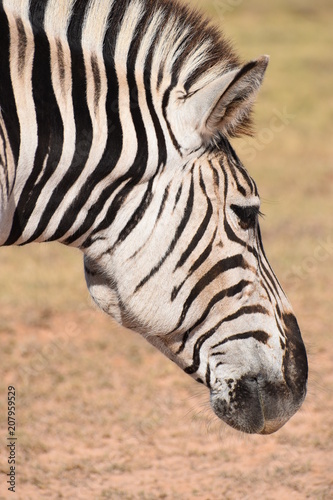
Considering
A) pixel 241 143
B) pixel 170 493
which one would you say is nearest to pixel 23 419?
pixel 170 493

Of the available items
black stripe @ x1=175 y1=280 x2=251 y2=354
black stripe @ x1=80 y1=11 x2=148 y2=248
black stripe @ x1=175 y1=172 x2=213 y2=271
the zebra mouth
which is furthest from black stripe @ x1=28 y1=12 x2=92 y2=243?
the zebra mouth

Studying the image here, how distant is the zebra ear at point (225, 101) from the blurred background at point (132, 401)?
0.49m

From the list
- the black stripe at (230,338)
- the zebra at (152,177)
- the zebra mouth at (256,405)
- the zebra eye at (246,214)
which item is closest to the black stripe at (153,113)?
the zebra at (152,177)

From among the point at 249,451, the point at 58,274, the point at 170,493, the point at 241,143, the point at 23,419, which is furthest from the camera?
the point at 241,143

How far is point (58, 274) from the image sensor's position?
343 inches

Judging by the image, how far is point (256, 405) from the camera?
3109 mm

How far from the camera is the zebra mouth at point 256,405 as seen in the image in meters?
3.06

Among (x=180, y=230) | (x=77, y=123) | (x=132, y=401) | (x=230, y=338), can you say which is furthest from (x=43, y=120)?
(x=132, y=401)

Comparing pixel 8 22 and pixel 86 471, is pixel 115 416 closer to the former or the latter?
pixel 86 471

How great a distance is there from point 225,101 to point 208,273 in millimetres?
699

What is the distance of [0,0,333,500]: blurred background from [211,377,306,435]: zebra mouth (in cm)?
37

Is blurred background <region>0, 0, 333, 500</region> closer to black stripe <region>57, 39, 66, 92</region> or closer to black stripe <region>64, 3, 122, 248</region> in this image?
black stripe <region>64, 3, 122, 248</region>

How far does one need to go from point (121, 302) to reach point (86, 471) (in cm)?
235

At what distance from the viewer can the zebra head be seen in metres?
2.88
